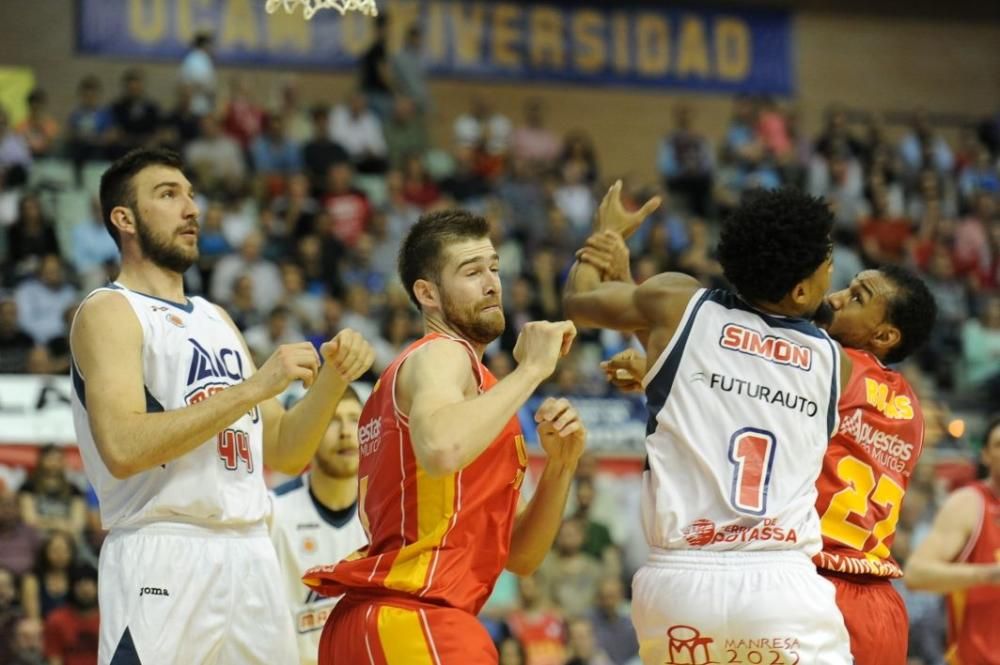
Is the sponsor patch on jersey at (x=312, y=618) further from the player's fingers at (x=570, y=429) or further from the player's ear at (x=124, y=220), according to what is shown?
the player's fingers at (x=570, y=429)

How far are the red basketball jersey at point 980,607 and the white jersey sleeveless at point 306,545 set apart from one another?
10.7ft

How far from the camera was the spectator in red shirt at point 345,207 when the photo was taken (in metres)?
18.4

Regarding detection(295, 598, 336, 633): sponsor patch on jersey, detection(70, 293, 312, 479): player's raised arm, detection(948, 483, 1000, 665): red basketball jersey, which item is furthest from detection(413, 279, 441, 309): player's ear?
detection(948, 483, 1000, 665): red basketball jersey

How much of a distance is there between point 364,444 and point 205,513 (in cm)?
86

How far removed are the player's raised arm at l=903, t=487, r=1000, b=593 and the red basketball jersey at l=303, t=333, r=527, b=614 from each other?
3.04 m

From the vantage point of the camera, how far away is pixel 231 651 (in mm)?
6125

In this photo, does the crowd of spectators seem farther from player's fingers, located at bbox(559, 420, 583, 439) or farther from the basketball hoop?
player's fingers, located at bbox(559, 420, 583, 439)

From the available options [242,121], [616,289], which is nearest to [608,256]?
[616,289]

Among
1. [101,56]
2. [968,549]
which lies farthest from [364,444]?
[101,56]

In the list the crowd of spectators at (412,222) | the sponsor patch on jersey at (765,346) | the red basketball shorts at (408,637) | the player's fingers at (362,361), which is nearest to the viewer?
the red basketball shorts at (408,637)

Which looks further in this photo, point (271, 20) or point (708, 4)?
point (708, 4)

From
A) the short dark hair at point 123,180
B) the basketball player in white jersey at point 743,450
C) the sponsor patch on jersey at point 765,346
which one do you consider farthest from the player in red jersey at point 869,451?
the short dark hair at point 123,180

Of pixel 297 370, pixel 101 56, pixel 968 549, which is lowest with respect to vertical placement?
pixel 968 549

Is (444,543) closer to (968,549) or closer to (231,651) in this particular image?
(231,651)
